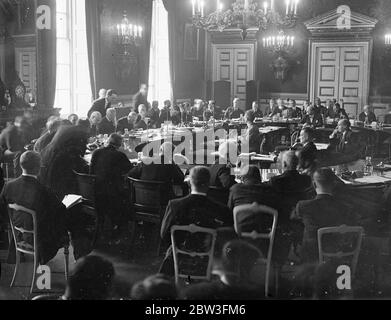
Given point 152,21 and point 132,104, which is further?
point 152,21

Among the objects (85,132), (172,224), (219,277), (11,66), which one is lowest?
(219,277)

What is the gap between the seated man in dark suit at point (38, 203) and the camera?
15.1 ft

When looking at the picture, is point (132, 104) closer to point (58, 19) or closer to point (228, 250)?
point (58, 19)

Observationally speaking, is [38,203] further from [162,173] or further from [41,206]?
[162,173]

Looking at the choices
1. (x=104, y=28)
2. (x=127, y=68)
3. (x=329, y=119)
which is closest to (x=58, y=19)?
(x=104, y=28)

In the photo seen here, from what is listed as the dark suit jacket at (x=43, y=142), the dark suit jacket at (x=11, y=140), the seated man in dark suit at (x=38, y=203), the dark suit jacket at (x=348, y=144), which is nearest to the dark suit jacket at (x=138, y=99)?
the dark suit jacket at (x=11, y=140)

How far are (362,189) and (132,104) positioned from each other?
7.90 m

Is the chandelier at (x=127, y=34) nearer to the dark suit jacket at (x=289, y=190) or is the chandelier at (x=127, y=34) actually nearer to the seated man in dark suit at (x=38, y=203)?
the seated man in dark suit at (x=38, y=203)

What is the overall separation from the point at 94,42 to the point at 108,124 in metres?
2.48

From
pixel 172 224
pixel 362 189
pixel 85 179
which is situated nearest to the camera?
pixel 172 224

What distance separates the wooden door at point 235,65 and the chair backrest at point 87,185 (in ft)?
35.2

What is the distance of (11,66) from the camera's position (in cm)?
848

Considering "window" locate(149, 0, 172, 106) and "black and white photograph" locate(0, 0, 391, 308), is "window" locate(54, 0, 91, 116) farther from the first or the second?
"window" locate(149, 0, 172, 106)

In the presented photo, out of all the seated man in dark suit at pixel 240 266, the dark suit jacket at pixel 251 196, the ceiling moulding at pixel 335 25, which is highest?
the ceiling moulding at pixel 335 25
